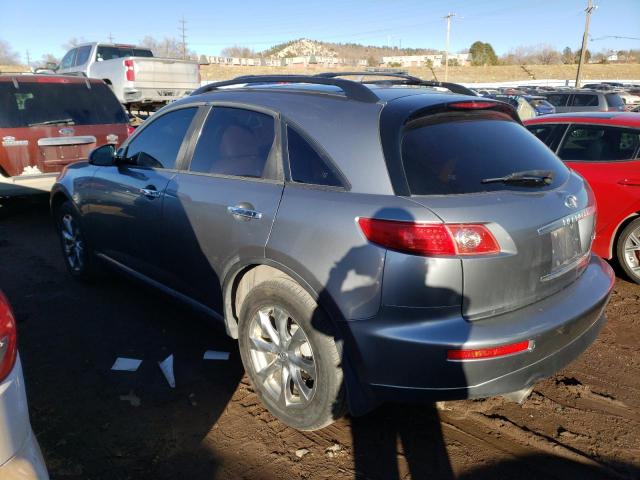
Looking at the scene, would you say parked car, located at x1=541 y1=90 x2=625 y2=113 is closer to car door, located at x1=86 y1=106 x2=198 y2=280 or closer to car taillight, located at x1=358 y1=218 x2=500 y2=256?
car door, located at x1=86 y1=106 x2=198 y2=280

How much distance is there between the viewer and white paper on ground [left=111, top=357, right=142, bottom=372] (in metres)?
3.60

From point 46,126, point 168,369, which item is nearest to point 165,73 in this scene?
point 46,126

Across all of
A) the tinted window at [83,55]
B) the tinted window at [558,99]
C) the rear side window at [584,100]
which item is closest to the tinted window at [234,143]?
the tinted window at [83,55]

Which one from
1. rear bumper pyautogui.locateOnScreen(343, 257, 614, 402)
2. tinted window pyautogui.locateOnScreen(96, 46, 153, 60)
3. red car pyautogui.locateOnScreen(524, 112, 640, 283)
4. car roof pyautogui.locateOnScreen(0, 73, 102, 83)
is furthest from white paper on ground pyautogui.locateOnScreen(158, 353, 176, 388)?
tinted window pyautogui.locateOnScreen(96, 46, 153, 60)

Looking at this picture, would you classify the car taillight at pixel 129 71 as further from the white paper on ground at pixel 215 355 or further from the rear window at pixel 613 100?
the rear window at pixel 613 100

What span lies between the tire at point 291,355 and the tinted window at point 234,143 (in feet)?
2.54

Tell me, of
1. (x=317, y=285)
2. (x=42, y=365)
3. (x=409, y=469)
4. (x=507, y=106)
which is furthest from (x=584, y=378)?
(x=42, y=365)

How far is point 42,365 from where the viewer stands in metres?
3.66

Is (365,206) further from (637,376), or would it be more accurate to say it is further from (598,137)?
(598,137)

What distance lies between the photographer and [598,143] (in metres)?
5.43

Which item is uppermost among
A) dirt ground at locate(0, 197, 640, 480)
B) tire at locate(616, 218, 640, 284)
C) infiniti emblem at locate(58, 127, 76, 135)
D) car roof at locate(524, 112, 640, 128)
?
car roof at locate(524, 112, 640, 128)

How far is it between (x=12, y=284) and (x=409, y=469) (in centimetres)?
432

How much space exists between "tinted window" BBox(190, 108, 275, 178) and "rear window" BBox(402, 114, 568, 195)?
915 millimetres

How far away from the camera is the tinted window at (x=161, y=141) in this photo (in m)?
3.81
